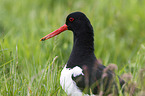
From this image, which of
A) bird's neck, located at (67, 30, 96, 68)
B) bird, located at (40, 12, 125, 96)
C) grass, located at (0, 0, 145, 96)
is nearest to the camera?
bird, located at (40, 12, 125, 96)

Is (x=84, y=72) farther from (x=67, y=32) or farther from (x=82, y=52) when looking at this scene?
(x=67, y=32)

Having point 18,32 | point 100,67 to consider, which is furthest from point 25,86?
point 18,32

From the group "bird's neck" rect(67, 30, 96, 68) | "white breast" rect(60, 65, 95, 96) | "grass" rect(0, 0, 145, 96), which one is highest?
"grass" rect(0, 0, 145, 96)

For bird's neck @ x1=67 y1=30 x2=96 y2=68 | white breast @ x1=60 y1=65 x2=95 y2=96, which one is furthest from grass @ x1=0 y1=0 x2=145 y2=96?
white breast @ x1=60 y1=65 x2=95 y2=96

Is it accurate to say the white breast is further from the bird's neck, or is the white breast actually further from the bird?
the bird's neck

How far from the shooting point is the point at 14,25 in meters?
7.05

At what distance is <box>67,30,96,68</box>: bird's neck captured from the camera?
3742 mm

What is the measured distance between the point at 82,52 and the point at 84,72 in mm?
362

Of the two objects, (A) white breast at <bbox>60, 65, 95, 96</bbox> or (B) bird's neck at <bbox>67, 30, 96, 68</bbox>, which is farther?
(B) bird's neck at <bbox>67, 30, 96, 68</bbox>

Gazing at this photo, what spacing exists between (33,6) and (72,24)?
13.1 ft

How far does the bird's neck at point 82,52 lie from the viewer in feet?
12.3

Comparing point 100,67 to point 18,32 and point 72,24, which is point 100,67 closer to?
point 72,24

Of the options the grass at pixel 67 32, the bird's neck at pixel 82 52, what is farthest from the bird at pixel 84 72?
the grass at pixel 67 32

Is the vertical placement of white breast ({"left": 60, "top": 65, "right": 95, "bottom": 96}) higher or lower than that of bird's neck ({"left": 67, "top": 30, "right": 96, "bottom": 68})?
lower
